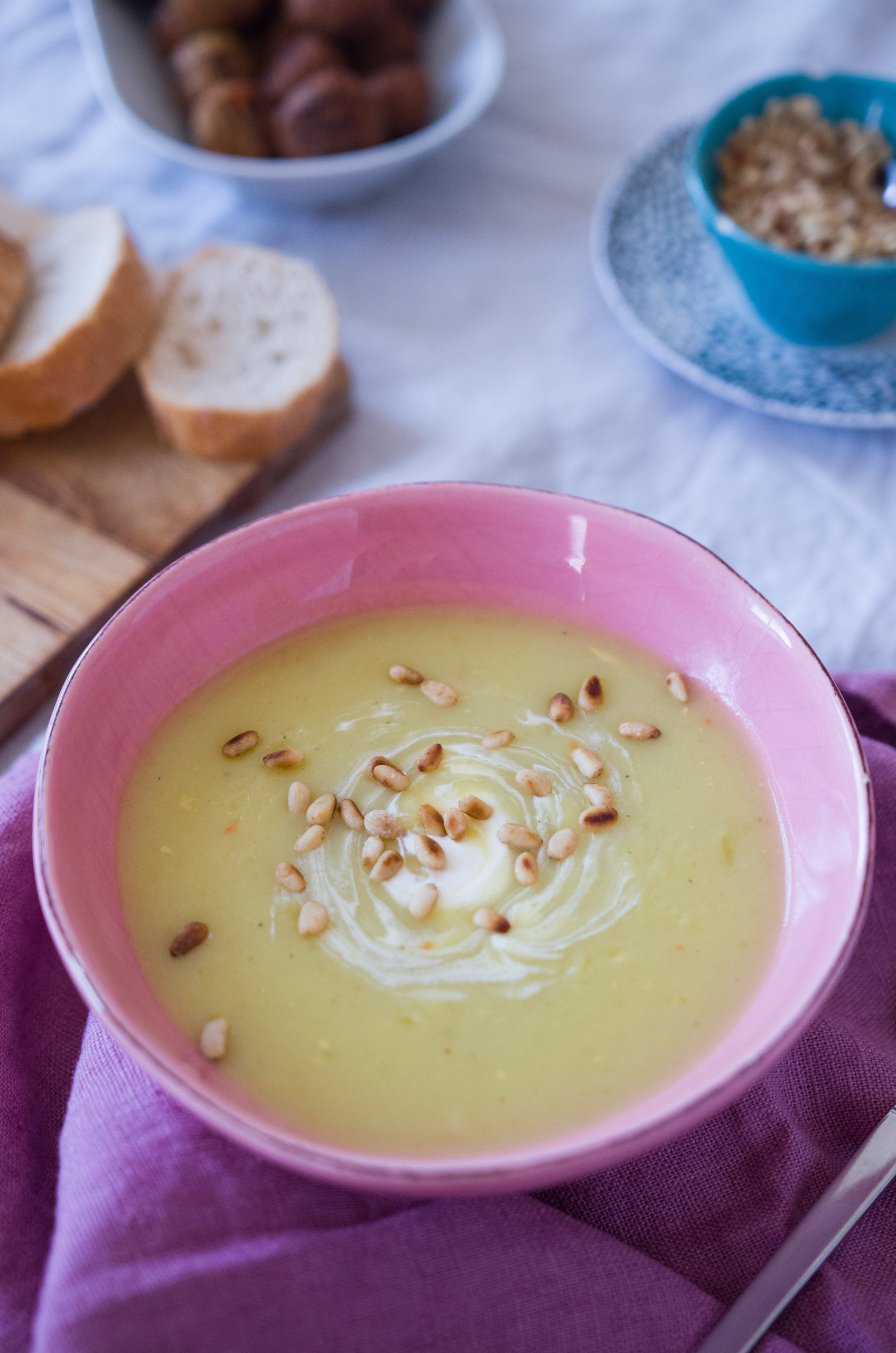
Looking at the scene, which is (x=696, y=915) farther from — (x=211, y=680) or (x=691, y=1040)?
(x=211, y=680)

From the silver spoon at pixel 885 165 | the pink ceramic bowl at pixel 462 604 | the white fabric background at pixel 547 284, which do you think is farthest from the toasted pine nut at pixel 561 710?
the silver spoon at pixel 885 165

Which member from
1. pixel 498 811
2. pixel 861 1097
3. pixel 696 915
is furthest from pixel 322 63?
pixel 861 1097

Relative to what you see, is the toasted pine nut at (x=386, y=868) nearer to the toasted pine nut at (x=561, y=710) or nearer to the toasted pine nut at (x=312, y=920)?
the toasted pine nut at (x=312, y=920)

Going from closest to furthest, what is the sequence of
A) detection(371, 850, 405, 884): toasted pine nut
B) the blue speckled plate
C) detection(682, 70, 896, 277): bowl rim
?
detection(371, 850, 405, 884): toasted pine nut → detection(682, 70, 896, 277): bowl rim → the blue speckled plate

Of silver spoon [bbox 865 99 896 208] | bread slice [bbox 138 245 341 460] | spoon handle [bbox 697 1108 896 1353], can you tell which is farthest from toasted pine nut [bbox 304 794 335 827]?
silver spoon [bbox 865 99 896 208]

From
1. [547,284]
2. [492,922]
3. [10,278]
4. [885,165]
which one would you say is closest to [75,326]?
[10,278]

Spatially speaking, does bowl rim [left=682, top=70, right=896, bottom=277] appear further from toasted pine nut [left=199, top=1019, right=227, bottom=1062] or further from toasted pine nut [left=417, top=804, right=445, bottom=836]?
toasted pine nut [left=199, top=1019, right=227, bottom=1062]

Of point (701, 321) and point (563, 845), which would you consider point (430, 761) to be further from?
point (701, 321)
